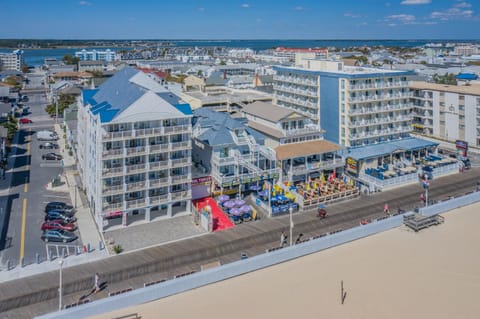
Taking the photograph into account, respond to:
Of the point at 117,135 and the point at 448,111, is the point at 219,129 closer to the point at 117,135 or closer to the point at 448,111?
the point at 117,135

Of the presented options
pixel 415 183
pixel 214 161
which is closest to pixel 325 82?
pixel 415 183

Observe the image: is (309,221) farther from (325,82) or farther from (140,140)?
(325,82)

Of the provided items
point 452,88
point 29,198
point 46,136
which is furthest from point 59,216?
point 452,88

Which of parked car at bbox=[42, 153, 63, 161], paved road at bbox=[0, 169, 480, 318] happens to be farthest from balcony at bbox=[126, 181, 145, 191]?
parked car at bbox=[42, 153, 63, 161]

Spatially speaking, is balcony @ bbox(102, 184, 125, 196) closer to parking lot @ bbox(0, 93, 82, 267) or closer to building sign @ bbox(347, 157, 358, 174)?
parking lot @ bbox(0, 93, 82, 267)

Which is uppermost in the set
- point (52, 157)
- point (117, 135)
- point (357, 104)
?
point (357, 104)

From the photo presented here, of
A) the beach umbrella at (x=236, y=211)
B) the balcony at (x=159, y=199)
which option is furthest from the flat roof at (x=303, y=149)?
the balcony at (x=159, y=199)

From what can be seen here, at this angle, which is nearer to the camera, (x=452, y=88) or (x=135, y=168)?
(x=135, y=168)
